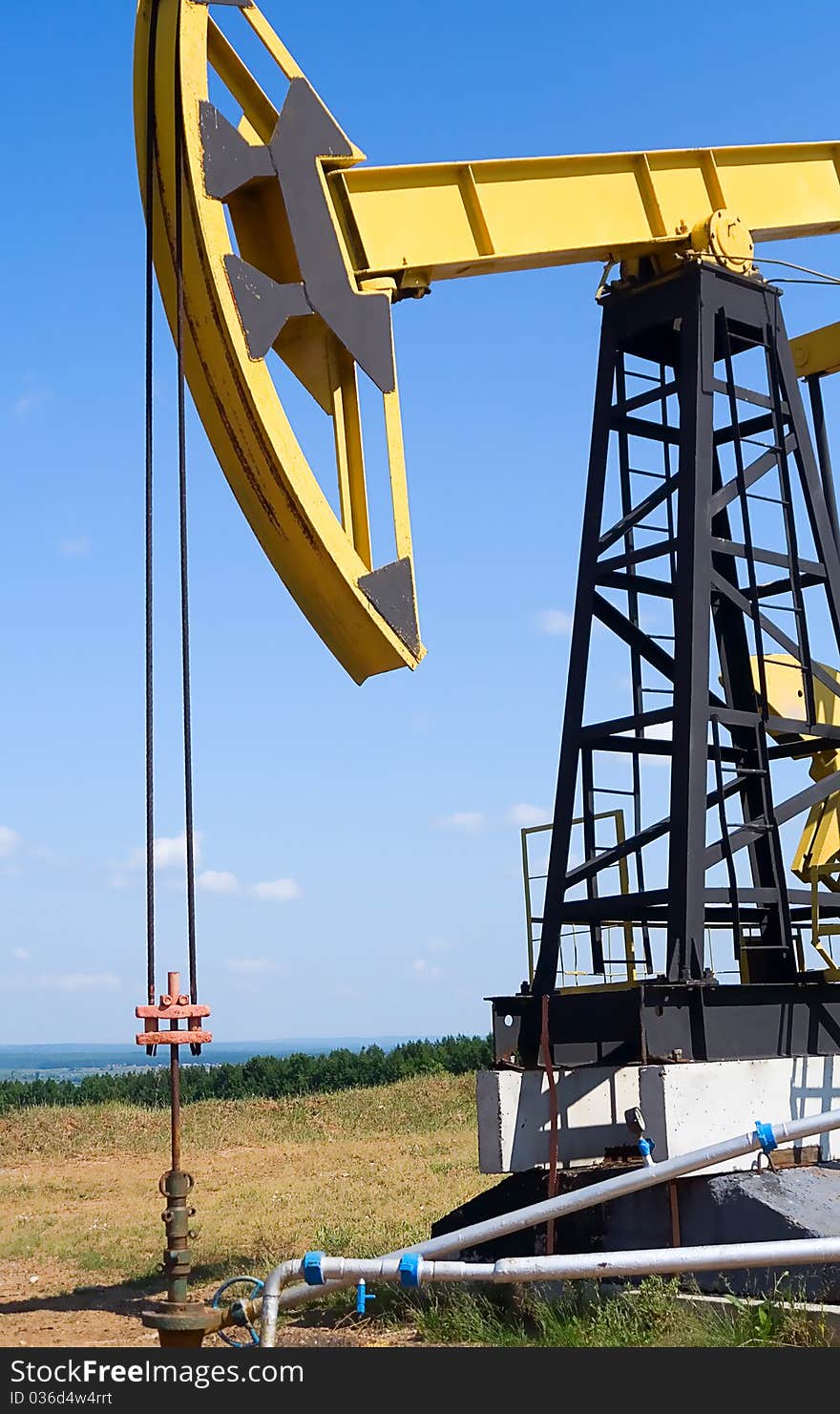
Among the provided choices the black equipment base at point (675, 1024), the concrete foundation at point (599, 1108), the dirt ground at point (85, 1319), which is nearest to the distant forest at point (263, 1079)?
the dirt ground at point (85, 1319)

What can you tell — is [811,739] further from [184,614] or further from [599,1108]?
[184,614]

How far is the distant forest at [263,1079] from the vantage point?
2153cm

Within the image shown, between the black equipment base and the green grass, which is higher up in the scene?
the black equipment base

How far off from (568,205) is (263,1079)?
16790 millimetres

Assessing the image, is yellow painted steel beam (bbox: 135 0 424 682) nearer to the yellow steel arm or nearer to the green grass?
the yellow steel arm

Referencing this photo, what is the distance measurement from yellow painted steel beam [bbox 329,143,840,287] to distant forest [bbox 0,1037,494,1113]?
14709 mm

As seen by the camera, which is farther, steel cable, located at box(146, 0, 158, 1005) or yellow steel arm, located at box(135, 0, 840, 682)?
yellow steel arm, located at box(135, 0, 840, 682)

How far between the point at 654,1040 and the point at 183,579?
3305mm

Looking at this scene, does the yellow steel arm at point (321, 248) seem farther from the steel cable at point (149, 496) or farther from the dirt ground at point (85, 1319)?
the dirt ground at point (85, 1319)

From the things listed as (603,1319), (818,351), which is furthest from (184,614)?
(818,351)

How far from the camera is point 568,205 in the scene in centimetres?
815

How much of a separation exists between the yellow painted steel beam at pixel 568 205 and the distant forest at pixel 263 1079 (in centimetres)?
1471

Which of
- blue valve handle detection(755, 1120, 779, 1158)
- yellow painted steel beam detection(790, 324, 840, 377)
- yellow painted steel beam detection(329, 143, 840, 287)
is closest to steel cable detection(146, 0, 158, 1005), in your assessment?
yellow painted steel beam detection(329, 143, 840, 287)

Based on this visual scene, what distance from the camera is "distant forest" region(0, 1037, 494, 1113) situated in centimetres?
2153
